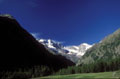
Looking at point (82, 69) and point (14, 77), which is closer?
point (14, 77)

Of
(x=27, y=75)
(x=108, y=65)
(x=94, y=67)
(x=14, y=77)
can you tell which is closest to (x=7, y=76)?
(x=14, y=77)

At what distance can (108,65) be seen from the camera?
192750mm

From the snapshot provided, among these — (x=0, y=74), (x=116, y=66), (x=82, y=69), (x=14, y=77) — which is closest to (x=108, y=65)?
(x=116, y=66)

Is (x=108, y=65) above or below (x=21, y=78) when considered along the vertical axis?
above

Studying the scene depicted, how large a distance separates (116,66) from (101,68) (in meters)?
17.5

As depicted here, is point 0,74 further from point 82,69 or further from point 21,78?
point 82,69

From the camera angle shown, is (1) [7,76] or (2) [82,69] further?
(2) [82,69]

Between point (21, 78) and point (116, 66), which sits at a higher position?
point (116, 66)

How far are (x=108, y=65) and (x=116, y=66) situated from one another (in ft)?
29.9

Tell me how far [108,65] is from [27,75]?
10018 centimetres

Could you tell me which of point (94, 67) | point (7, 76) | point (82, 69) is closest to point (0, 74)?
point (7, 76)

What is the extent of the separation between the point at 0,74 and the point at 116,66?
13553 cm

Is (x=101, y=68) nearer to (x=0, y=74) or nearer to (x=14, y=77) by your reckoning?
(x=14, y=77)

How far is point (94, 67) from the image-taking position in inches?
7633
